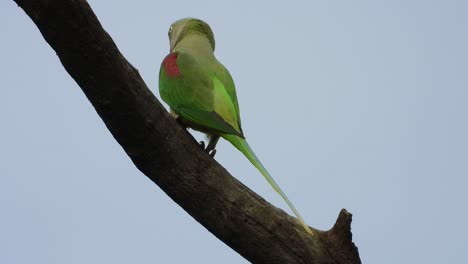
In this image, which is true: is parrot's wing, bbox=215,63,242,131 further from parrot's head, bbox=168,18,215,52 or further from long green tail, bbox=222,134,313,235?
parrot's head, bbox=168,18,215,52

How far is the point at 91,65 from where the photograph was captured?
3764 millimetres

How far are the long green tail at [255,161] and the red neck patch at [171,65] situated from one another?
0.56 meters

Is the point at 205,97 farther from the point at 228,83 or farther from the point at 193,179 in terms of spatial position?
the point at 193,179

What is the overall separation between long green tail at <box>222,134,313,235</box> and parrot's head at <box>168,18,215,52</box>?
3.62 feet

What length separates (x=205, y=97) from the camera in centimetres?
468

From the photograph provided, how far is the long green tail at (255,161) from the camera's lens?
432cm

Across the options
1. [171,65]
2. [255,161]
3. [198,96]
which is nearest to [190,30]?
[171,65]

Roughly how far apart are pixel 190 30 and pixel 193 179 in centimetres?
153

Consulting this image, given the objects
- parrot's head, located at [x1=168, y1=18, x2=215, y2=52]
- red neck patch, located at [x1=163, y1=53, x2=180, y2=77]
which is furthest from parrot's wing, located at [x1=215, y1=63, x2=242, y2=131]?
parrot's head, located at [x1=168, y1=18, x2=215, y2=52]

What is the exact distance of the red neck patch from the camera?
4.80 m

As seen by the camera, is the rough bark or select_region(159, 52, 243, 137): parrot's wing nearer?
the rough bark

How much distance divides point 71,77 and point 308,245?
5.62 feet

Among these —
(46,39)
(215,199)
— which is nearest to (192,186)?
(215,199)

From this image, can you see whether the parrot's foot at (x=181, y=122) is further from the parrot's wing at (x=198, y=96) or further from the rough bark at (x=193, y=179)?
the rough bark at (x=193, y=179)
